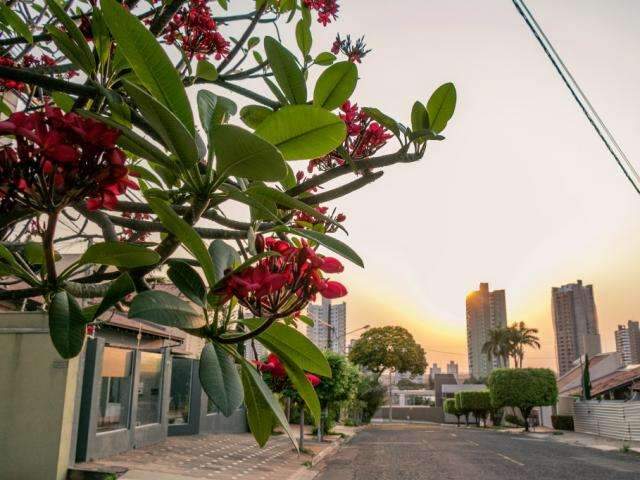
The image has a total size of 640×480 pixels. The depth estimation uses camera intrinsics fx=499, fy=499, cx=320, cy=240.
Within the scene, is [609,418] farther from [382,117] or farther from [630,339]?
[630,339]

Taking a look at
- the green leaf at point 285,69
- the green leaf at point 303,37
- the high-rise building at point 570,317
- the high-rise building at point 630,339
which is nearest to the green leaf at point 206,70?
the green leaf at point 303,37

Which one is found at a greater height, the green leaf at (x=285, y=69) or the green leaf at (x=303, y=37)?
the green leaf at (x=303, y=37)

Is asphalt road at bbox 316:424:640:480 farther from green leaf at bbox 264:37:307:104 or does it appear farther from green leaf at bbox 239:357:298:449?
green leaf at bbox 264:37:307:104

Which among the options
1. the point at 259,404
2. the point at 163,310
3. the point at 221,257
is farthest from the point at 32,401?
the point at 163,310

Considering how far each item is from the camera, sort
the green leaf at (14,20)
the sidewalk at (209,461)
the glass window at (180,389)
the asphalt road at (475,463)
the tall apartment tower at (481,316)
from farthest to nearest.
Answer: the tall apartment tower at (481,316), the glass window at (180,389), the asphalt road at (475,463), the sidewalk at (209,461), the green leaf at (14,20)

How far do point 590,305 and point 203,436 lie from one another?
131443 mm

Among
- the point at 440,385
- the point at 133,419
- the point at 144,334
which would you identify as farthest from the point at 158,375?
the point at 440,385

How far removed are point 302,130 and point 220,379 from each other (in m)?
0.51

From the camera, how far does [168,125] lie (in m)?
0.81

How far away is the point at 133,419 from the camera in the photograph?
33.2ft

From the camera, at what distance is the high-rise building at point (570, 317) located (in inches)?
4665

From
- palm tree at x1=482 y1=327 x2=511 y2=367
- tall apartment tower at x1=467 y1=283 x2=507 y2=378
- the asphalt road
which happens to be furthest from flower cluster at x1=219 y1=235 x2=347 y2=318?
tall apartment tower at x1=467 y1=283 x2=507 y2=378

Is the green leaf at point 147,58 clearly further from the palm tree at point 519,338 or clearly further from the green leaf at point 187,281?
the palm tree at point 519,338

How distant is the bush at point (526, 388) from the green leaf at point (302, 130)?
1075 inches
